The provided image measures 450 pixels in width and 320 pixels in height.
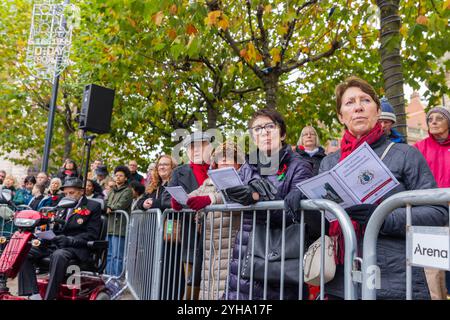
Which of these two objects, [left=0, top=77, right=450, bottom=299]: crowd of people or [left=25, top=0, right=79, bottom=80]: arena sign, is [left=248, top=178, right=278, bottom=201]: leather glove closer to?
[left=0, top=77, right=450, bottom=299]: crowd of people

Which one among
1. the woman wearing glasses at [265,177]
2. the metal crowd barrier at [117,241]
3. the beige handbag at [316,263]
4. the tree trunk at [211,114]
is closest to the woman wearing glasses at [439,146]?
the woman wearing glasses at [265,177]

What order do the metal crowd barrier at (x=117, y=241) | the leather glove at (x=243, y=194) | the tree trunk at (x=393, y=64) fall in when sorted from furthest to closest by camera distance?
the metal crowd barrier at (x=117, y=241)
the tree trunk at (x=393, y=64)
the leather glove at (x=243, y=194)

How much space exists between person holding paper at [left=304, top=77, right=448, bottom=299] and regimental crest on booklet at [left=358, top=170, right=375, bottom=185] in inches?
4.4

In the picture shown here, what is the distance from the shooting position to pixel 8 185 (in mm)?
10320

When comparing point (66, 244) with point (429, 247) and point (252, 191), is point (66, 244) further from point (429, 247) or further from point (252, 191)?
point (429, 247)

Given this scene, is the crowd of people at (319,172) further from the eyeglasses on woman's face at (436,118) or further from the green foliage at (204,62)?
the green foliage at (204,62)

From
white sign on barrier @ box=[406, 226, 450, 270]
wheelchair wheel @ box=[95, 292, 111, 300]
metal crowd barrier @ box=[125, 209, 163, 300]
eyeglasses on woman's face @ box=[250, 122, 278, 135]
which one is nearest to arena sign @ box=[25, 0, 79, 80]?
metal crowd barrier @ box=[125, 209, 163, 300]

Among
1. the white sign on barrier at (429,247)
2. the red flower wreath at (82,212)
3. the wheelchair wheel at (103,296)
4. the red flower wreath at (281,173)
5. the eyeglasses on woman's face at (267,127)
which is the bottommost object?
the wheelchair wheel at (103,296)

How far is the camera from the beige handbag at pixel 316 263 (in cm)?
215

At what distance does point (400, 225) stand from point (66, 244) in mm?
4545

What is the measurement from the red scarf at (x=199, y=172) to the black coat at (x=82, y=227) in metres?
1.92

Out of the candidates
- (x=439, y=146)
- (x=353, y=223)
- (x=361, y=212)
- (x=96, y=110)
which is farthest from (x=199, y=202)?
(x=96, y=110)

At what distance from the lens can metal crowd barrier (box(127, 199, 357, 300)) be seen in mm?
2196

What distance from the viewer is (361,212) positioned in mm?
1938
